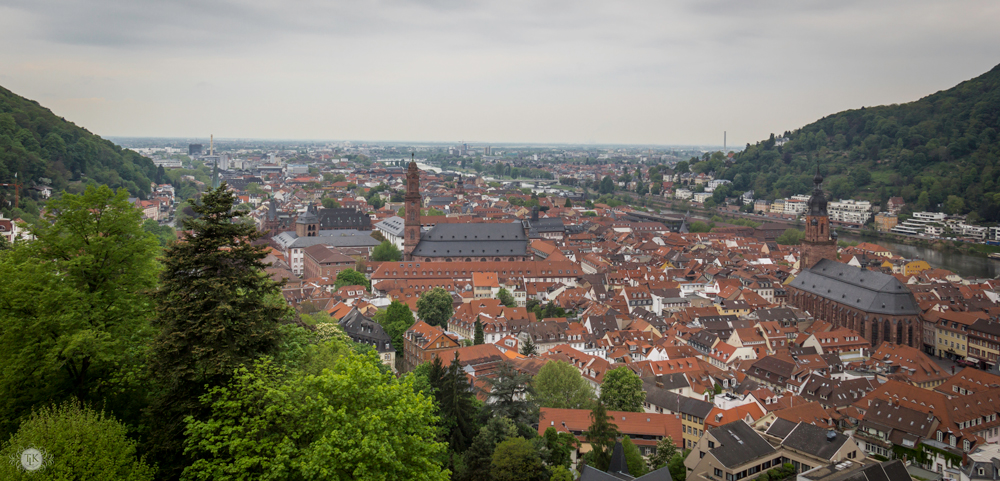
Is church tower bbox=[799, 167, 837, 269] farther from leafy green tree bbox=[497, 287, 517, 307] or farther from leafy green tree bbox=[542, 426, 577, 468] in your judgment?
leafy green tree bbox=[542, 426, 577, 468]

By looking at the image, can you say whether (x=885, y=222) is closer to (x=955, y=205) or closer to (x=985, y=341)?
(x=955, y=205)

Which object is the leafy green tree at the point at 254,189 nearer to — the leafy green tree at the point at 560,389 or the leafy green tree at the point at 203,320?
the leafy green tree at the point at 560,389

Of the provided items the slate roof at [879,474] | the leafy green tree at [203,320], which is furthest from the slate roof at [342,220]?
the leafy green tree at [203,320]

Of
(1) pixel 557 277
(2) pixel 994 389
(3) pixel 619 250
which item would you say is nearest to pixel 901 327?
(2) pixel 994 389

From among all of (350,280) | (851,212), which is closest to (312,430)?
(350,280)

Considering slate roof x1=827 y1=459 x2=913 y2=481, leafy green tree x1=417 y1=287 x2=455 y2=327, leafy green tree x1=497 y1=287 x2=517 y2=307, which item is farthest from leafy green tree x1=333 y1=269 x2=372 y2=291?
slate roof x1=827 y1=459 x2=913 y2=481

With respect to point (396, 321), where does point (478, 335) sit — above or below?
below

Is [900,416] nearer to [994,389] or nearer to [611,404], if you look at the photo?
[994,389]
